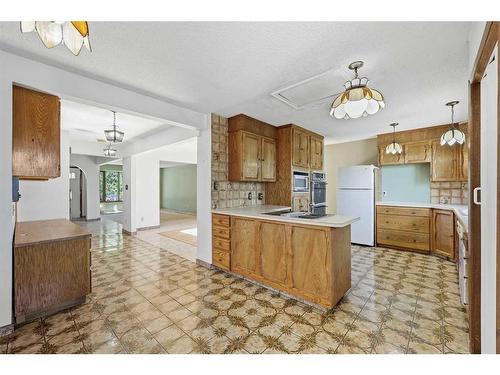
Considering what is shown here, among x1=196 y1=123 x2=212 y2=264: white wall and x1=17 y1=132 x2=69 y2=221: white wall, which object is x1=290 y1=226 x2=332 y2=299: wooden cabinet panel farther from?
x1=17 y1=132 x2=69 y2=221: white wall

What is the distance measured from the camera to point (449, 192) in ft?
13.6

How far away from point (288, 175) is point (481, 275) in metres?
2.84

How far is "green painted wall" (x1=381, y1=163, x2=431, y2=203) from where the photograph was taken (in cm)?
441

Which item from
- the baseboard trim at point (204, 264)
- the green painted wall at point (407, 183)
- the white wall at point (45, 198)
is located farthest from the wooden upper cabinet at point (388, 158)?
the white wall at point (45, 198)

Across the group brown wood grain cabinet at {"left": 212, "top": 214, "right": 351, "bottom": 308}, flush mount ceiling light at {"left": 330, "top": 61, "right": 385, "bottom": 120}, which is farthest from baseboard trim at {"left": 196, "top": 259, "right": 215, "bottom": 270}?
flush mount ceiling light at {"left": 330, "top": 61, "right": 385, "bottom": 120}

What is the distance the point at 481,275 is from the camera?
1.46 metres

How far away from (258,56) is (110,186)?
15473 mm

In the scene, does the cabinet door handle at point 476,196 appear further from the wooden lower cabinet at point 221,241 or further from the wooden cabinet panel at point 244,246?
the wooden lower cabinet at point 221,241

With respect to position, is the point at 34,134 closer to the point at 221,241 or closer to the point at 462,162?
the point at 221,241

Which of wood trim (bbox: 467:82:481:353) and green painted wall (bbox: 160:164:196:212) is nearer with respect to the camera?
wood trim (bbox: 467:82:481:353)

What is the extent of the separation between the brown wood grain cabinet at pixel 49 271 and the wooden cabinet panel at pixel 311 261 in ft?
7.42

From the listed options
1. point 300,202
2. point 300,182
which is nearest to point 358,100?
point 300,182

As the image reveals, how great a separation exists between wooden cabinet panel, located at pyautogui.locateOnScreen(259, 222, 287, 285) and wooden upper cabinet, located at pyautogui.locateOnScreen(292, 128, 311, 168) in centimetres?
180
